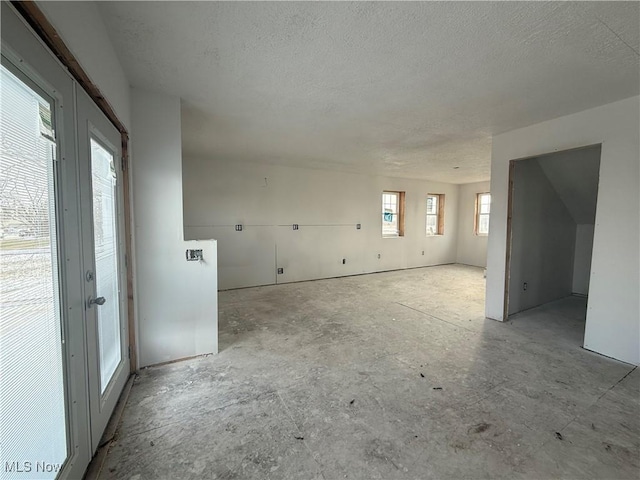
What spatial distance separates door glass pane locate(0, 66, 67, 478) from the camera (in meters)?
0.85

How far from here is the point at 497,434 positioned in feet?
5.59

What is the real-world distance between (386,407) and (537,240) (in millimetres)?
3569

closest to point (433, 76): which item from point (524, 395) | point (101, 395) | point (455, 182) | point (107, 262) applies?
point (524, 395)

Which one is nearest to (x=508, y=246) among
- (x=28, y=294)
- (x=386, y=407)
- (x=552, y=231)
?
Result: (x=552, y=231)

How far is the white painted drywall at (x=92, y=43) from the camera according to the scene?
3.48 feet

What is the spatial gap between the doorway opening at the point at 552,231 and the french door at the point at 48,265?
4.10m

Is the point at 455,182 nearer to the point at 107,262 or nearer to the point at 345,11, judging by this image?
the point at 345,11

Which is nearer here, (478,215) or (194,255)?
(194,255)

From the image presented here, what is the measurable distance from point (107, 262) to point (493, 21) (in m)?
2.65

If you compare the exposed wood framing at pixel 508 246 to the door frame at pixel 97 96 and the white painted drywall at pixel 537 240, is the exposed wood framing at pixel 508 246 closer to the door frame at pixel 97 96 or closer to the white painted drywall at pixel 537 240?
the white painted drywall at pixel 537 240

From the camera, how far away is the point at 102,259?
1.67m

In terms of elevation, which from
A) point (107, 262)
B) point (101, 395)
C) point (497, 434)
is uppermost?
point (107, 262)

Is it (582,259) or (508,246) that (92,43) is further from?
(582,259)

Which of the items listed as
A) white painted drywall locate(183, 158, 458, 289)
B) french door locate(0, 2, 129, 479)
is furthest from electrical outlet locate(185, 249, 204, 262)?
white painted drywall locate(183, 158, 458, 289)
